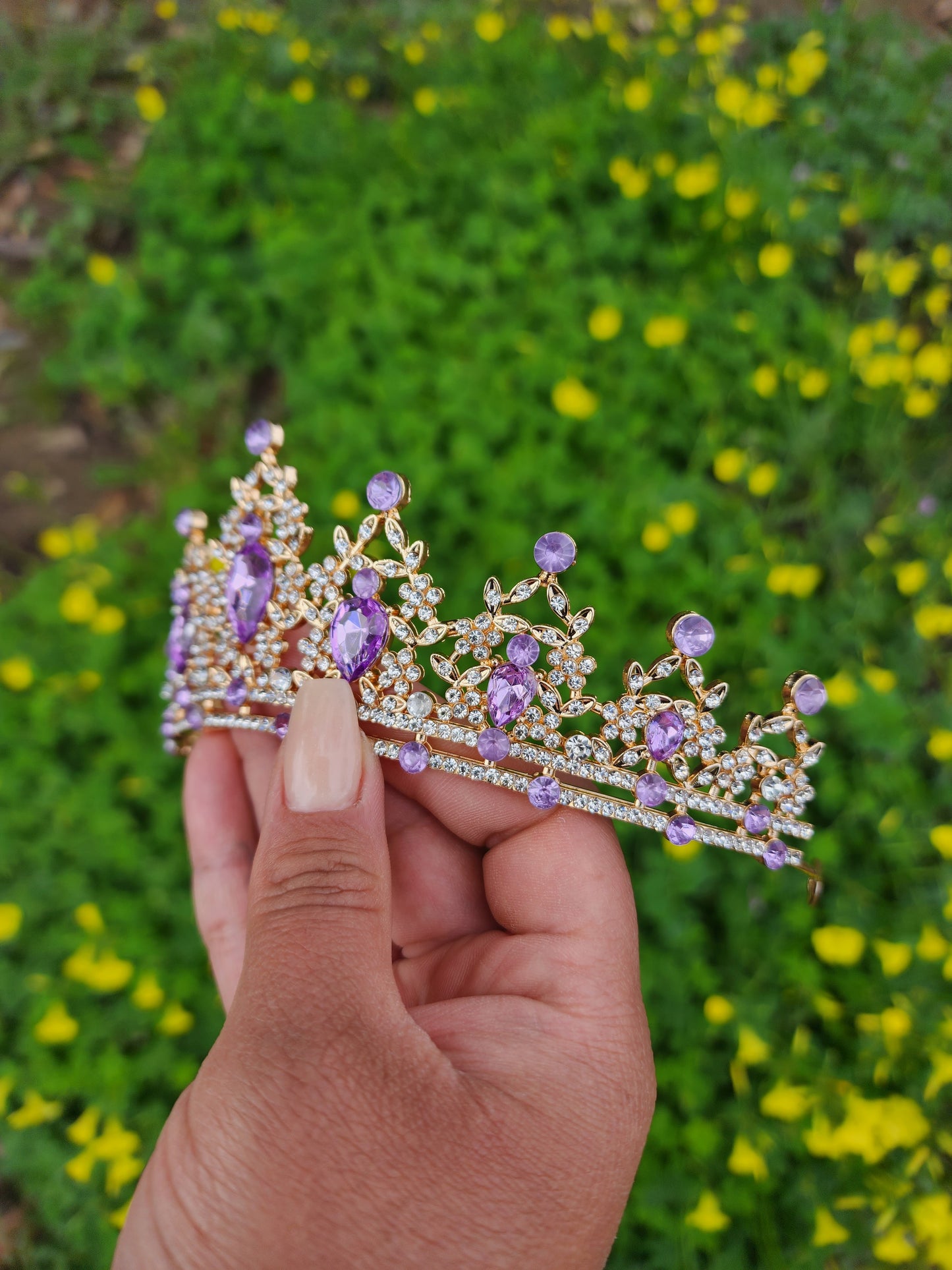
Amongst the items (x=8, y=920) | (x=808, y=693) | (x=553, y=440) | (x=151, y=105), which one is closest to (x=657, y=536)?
(x=553, y=440)

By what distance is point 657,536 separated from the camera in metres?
1.82

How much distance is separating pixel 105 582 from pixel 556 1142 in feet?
5.35

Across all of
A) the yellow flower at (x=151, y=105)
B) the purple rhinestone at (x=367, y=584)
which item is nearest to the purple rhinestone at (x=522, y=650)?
the purple rhinestone at (x=367, y=584)

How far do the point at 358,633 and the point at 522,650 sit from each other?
24 cm

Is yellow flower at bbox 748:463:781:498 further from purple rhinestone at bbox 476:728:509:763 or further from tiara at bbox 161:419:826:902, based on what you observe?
purple rhinestone at bbox 476:728:509:763

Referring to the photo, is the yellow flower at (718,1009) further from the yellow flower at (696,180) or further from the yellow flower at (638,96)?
the yellow flower at (638,96)

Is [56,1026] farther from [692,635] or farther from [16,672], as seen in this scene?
[692,635]

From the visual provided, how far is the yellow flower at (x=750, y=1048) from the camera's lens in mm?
1604

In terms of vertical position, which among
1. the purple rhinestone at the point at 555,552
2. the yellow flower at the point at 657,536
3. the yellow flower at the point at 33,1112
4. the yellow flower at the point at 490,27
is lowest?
the yellow flower at the point at 33,1112

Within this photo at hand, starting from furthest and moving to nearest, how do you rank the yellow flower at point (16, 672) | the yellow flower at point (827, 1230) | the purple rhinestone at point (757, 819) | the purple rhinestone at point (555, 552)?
1. the yellow flower at point (16, 672)
2. the yellow flower at point (827, 1230)
3. the purple rhinestone at point (757, 819)
4. the purple rhinestone at point (555, 552)

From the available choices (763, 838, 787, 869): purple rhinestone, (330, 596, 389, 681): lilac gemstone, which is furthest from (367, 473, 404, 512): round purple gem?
(763, 838, 787, 869): purple rhinestone

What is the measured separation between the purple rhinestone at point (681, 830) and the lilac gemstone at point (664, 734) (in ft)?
0.32

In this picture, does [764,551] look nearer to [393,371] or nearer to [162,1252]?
[393,371]

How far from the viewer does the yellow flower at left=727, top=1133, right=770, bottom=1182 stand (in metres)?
1.54
